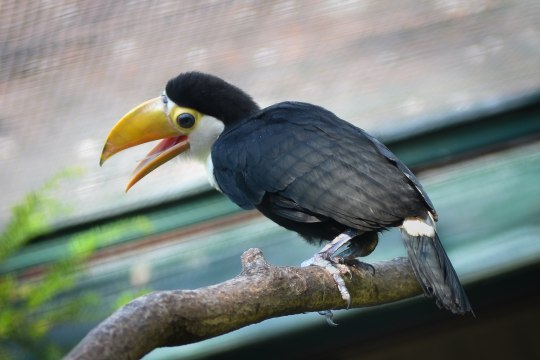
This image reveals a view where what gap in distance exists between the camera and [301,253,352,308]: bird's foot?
5.98ft

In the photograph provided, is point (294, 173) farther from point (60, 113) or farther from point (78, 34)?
point (60, 113)

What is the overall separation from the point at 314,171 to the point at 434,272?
14.9 inches

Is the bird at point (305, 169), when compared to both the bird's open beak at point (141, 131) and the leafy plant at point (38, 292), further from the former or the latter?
the leafy plant at point (38, 292)

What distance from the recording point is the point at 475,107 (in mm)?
3408

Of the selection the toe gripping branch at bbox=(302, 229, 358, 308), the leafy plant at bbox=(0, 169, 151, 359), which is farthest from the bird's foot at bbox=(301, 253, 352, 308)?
the leafy plant at bbox=(0, 169, 151, 359)

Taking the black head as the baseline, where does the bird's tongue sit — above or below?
below

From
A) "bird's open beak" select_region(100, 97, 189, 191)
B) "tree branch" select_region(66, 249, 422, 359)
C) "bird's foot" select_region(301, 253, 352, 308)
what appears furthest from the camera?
"bird's open beak" select_region(100, 97, 189, 191)

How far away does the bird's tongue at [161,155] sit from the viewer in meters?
2.45

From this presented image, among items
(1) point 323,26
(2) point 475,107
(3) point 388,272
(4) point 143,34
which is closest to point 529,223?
(2) point 475,107

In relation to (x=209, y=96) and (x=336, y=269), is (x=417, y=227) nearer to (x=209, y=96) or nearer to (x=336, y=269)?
(x=336, y=269)

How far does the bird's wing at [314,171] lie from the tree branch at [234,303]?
14 centimetres

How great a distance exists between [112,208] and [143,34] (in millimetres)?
865

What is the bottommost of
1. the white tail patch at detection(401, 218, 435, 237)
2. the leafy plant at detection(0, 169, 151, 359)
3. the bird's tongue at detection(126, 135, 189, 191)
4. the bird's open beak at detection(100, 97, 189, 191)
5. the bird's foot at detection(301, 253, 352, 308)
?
the leafy plant at detection(0, 169, 151, 359)

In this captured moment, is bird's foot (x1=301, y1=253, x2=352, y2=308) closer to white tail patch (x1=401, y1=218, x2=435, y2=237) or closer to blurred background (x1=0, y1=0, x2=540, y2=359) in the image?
white tail patch (x1=401, y1=218, x2=435, y2=237)
